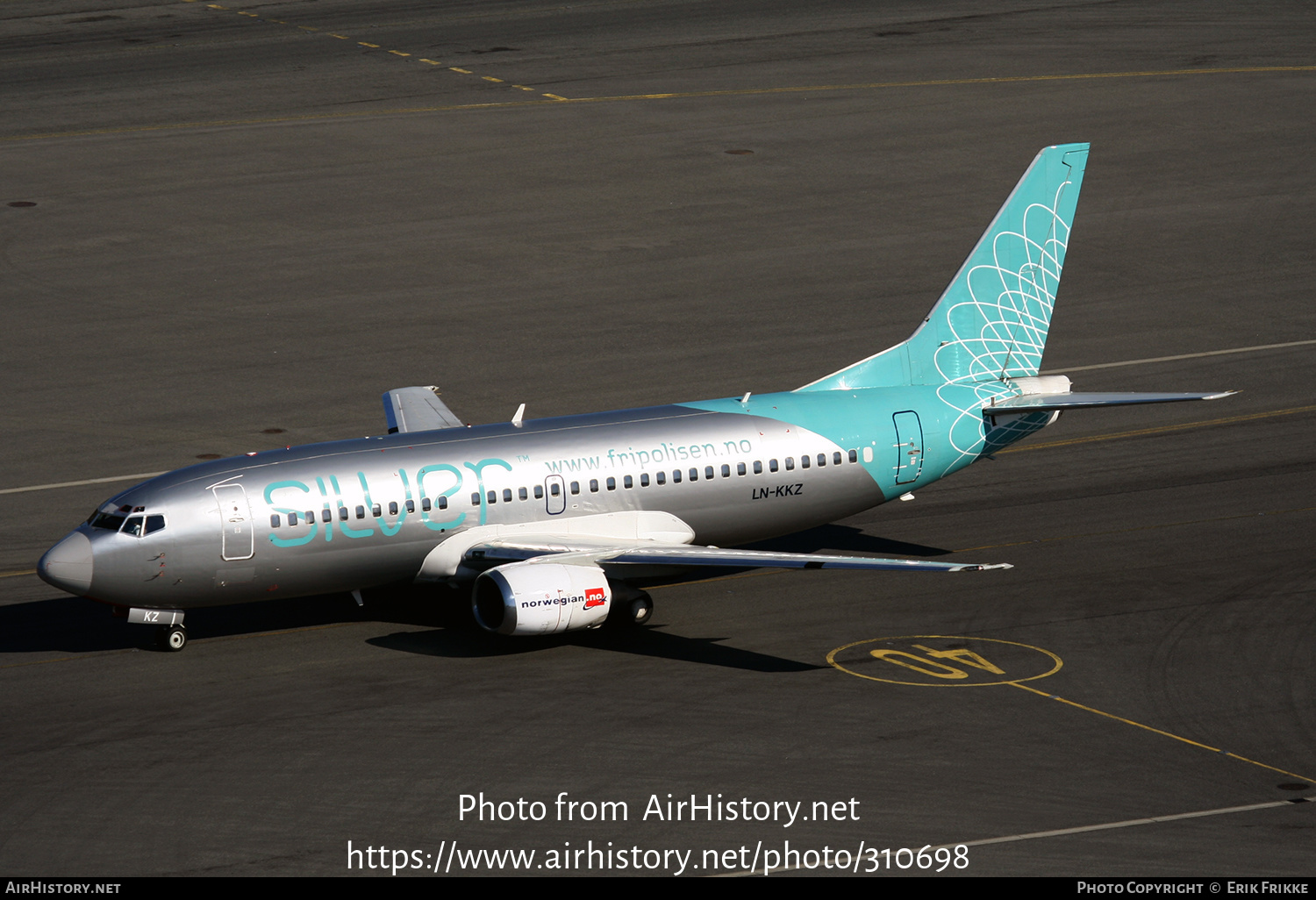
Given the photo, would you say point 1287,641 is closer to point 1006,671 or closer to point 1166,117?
point 1006,671

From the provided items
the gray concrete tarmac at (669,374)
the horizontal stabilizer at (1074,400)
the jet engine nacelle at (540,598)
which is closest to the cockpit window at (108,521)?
the gray concrete tarmac at (669,374)

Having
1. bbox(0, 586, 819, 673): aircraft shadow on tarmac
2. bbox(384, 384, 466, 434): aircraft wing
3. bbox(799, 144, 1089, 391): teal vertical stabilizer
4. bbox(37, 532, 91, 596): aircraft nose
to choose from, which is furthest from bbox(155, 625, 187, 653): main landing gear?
bbox(799, 144, 1089, 391): teal vertical stabilizer

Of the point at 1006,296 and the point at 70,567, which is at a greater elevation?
the point at 1006,296

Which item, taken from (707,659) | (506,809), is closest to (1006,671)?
(707,659)

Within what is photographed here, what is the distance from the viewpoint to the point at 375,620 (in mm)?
46406

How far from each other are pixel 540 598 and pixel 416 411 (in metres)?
12.2

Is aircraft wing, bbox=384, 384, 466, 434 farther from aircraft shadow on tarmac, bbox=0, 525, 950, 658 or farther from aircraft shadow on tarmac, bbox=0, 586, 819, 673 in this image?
aircraft shadow on tarmac, bbox=0, 586, 819, 673

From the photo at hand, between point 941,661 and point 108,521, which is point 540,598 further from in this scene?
point 108,521

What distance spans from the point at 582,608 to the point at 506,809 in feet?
25.7

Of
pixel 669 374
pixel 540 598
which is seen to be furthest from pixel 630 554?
pixel 669 374

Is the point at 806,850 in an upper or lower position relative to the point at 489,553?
lower

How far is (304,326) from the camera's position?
2717 inches

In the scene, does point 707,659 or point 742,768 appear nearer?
point 742,768

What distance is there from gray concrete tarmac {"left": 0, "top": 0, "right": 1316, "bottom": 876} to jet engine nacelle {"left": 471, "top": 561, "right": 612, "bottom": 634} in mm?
1167
